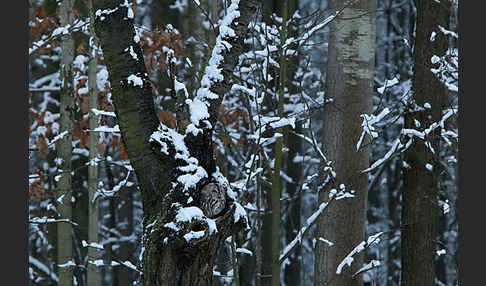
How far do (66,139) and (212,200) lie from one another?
14.8 ft

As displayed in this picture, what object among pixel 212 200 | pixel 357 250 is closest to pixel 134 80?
pixel 212 200

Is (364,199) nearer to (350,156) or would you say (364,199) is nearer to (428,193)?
(350,156)

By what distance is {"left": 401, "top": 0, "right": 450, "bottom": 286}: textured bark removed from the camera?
22.8ft

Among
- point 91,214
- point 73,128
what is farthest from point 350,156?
point 73,128

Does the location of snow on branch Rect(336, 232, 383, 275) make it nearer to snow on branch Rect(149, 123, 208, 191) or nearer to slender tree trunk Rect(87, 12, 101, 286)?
snow on branch Rect(149, 123, 208, 191)

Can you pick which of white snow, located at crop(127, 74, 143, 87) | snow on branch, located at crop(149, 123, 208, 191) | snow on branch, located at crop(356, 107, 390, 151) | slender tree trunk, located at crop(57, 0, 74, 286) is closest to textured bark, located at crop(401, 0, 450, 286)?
snow on branch, located at crop(356, 107, 390, 151)

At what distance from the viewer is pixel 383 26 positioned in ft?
61.2

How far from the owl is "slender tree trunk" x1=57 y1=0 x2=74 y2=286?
4.25m

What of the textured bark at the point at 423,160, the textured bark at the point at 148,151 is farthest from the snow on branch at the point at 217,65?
the textured bark at the point at 423,160

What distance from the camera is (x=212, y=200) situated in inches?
154

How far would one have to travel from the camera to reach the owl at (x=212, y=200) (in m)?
3.89

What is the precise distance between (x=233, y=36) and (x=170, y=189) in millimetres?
1167

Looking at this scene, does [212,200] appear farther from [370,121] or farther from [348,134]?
[348,134]

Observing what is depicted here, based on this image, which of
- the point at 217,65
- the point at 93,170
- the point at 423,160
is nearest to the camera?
the point at 217,65
